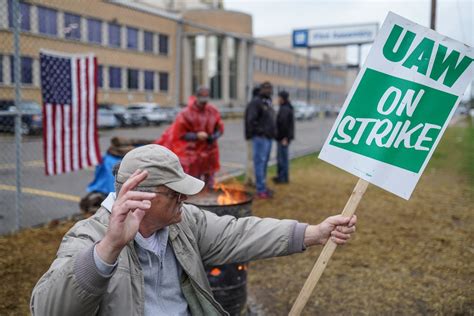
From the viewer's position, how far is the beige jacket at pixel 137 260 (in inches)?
63.0

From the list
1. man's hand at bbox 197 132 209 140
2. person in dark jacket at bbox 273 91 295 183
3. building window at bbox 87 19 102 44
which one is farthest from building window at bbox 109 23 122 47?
man's hand at bbox 197 132 209 140

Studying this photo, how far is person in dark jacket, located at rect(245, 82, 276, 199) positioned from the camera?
26.1 ft

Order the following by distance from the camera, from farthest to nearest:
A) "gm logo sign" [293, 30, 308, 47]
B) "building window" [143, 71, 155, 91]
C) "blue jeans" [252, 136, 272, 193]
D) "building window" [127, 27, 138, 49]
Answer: "building window" [143, 71, 155, 91] → "building window" [127, 27, 138, 49] → "gm logo sign" [293, 30, 308, 47] → "blue jeans" [252, 136, 272, 193]

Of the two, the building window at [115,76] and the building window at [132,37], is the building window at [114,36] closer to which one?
the building window at [115,76]

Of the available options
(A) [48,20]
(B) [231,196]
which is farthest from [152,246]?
(A) [48,20]

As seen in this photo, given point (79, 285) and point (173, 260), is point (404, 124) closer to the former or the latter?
point (173, 260)

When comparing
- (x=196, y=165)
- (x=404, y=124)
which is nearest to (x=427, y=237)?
(x=196, y=165)

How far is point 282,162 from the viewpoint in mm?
9281

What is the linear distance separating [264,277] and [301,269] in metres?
0.45

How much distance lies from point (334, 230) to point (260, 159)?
5.76 metres

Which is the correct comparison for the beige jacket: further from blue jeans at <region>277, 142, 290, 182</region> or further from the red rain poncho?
blue jeans at <region>277, 142, 290, 182</region>

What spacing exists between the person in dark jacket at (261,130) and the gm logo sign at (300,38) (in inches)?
344

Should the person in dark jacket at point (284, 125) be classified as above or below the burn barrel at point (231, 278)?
above

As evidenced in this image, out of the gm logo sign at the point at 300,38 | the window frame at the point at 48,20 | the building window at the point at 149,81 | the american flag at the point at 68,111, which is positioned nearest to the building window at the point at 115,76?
the building window at the point at 149,81
